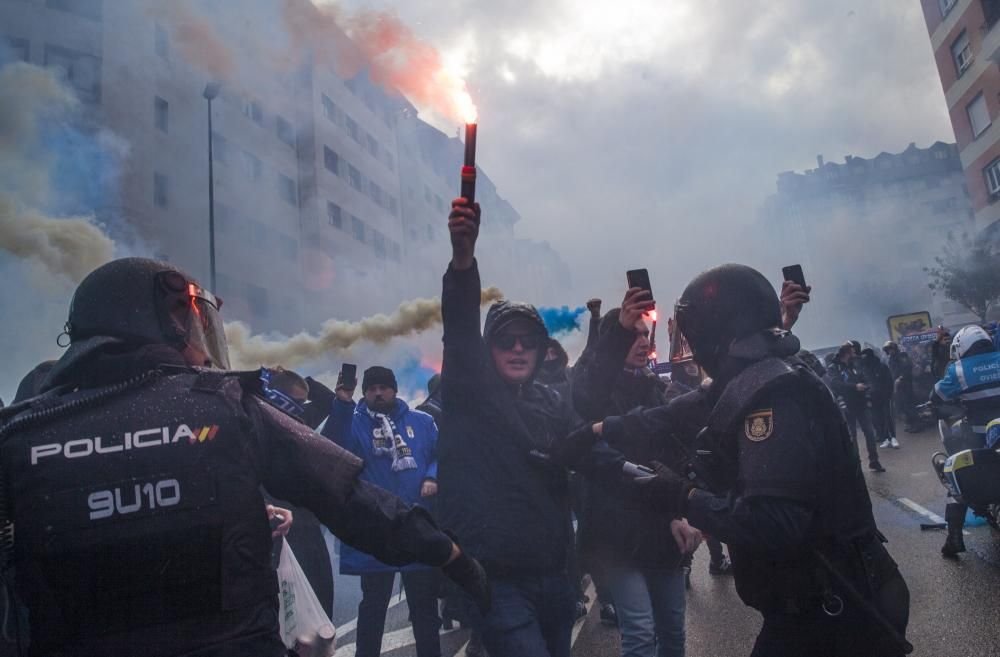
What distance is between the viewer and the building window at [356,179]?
110 feet

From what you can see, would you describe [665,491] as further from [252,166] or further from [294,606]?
[252,166]

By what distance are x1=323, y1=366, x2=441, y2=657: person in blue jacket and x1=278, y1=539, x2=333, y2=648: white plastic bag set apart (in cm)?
79

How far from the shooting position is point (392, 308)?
109 ft

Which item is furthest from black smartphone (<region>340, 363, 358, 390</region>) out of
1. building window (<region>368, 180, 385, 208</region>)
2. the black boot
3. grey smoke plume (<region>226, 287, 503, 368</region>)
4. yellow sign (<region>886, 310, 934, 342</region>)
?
building window (<region>368, 180, 385, 208</region>)

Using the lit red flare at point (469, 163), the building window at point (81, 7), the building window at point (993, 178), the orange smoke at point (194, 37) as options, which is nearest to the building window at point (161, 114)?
the orange smoke at point (194, 37)

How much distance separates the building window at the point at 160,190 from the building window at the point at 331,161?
10309 mm

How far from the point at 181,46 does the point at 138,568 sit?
24.6 metres

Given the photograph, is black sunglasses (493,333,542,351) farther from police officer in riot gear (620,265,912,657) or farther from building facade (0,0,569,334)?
building facade (0,0,569,334)

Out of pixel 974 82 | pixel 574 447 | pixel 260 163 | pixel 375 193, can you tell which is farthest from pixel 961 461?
pixel 375 193

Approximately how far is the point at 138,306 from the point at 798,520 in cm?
202

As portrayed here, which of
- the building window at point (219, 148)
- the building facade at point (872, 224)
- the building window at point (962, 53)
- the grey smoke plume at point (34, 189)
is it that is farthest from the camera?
the building facade at point (872, 224)

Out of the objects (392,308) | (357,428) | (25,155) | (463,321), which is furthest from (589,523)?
(392,308)

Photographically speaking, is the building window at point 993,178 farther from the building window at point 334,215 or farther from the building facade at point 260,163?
the building window at point 334,215

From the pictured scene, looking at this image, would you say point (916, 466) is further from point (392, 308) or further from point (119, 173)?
point (392, 308)
